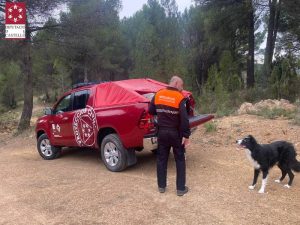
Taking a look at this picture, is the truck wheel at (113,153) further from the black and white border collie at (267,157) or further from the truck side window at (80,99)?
the black and white border collie at (267,157)

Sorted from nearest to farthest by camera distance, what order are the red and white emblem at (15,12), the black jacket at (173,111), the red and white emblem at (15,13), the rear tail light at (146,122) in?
1. the black jacket at (173,111)
2. the rear tail light at (146,122)
3. the red and white emblem at (15,13)
4. the red and white emblem at (15,12)

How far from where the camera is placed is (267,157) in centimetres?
633

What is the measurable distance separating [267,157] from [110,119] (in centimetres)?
316

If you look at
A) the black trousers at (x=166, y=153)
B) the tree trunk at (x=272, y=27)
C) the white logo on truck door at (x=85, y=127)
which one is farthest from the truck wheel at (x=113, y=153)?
the tree trunk at (x=272, y=27)

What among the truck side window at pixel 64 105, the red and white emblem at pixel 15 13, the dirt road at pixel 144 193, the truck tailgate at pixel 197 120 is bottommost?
the dirt road at pixel 144 193

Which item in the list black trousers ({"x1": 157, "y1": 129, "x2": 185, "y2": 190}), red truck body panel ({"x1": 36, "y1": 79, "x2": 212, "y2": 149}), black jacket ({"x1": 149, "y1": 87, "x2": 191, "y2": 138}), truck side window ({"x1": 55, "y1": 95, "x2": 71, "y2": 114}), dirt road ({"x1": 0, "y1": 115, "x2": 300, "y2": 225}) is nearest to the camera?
dirt road ({"x1": 0, "y1": 115, "x2": 300, "y2": 225})

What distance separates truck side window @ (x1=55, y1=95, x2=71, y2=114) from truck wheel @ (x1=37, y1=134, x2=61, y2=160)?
969 mm

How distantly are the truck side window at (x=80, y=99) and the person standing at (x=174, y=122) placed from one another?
2.89 m

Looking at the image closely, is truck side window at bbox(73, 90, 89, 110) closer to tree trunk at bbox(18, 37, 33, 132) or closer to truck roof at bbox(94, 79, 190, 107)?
truck roof at bbox(94, 79, 190, 107)

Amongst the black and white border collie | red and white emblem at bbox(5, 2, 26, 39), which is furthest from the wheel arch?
red and white emblem at bbox(5, 2, 26, 39)

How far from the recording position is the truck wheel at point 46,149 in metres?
10.2

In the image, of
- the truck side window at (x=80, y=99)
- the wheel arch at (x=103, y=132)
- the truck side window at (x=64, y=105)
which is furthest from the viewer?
the truck side window at (x=64, y=105)

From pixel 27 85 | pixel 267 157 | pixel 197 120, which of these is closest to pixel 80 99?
pixel 197 120

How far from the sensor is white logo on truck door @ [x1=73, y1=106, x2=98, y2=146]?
8461 millimetres
